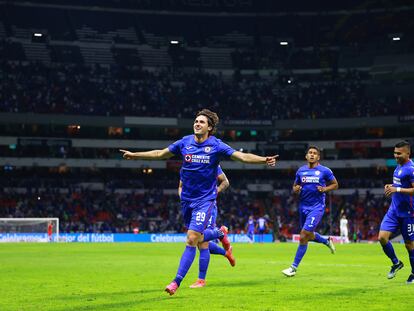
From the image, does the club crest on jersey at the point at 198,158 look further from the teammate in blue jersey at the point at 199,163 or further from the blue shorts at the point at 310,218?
the blue shorts at the point at 310,218

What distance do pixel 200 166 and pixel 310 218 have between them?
5.84 metres

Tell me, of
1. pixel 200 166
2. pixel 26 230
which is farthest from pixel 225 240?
pixel 26 230

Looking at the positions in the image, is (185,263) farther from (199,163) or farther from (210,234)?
(210,234)

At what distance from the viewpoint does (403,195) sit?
48.5 ft

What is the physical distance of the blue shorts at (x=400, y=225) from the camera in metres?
14.7

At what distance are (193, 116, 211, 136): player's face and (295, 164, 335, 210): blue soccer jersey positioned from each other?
19.3 ft

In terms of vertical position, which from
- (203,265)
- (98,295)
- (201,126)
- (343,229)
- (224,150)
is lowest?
(343,229)

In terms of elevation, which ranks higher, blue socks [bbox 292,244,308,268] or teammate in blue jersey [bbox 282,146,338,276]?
teammate in blue jersey [bbox 282,146,338,276]

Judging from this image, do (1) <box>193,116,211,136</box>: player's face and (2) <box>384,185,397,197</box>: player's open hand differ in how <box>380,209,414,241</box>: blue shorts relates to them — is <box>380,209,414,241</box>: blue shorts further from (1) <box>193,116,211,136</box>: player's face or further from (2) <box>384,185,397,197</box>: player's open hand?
(1) <box>193,116,211,136</box>: player's face

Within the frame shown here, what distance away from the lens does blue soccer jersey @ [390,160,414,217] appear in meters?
14.6

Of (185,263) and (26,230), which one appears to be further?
(26,230)

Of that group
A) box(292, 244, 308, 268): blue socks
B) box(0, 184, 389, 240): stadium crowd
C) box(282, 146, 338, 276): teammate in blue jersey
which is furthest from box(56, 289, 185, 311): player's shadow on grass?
box(0, 184, 389, 240): stadium crowd

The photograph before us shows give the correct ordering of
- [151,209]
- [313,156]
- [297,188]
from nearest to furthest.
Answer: [297,188] → [313,156] → [151,209]

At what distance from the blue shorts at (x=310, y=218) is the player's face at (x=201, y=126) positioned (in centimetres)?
586
